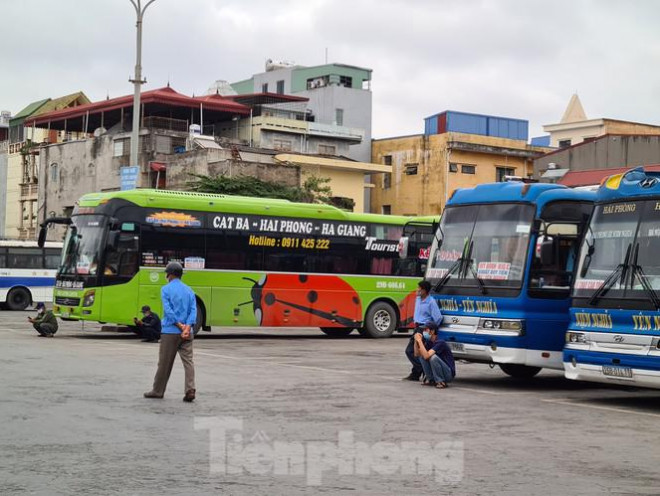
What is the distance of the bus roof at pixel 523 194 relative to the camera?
53.8 ft

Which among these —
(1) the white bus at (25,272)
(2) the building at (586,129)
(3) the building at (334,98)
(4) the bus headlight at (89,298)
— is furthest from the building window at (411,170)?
(4) the bus headlight at (89,298)

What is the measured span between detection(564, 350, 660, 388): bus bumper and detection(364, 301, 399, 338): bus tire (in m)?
15.3

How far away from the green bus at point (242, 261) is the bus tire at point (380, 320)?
0.03 metres

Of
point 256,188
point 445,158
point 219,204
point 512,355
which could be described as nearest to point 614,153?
point 256,188

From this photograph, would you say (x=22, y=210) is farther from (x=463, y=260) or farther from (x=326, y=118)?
(x=463, y=260)

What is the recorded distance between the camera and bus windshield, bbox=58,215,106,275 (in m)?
25.6

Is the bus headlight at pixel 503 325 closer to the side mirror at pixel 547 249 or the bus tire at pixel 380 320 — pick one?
the side mirror at pixel 547 249

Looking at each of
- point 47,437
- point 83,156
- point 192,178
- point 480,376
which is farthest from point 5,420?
point 83,156

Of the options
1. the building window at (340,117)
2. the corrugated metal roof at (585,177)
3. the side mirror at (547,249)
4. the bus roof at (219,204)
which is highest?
the building window at (340,117)

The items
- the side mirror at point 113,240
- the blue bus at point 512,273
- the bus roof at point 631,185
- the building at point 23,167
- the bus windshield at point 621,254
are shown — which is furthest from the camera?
the building at point 23,167

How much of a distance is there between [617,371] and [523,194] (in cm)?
378

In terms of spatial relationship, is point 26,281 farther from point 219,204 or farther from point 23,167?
point 23,167

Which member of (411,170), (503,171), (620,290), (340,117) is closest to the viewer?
(620,290)

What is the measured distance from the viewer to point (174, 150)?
189 ft
